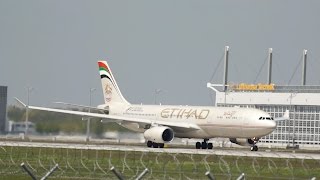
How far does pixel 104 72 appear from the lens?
10725 centimetres

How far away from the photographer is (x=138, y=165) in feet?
191

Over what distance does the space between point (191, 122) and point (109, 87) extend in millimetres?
14564

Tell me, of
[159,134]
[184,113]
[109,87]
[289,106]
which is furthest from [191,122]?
[289,106]

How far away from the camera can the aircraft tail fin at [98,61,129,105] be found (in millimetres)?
104775

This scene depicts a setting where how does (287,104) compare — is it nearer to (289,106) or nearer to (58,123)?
(289,106)

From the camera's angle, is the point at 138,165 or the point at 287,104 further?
the point at 287,104

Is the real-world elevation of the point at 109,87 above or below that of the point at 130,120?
above

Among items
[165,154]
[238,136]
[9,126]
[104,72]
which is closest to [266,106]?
[104,72]

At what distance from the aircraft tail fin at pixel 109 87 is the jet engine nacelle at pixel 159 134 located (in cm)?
1232

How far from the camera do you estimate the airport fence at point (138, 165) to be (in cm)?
4859

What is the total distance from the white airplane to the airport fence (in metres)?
16.8

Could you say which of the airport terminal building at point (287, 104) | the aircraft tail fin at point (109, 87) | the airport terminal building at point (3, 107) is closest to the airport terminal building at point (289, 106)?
the airport terminal building at point (287, 104)

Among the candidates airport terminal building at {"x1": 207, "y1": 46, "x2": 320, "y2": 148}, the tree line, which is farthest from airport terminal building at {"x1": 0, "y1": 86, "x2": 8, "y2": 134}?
airport terminal building at {"x1": 207, "y1": 46, "x2": 320, "y2": 148}

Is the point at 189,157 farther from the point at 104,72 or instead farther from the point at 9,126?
the point at 104,72
